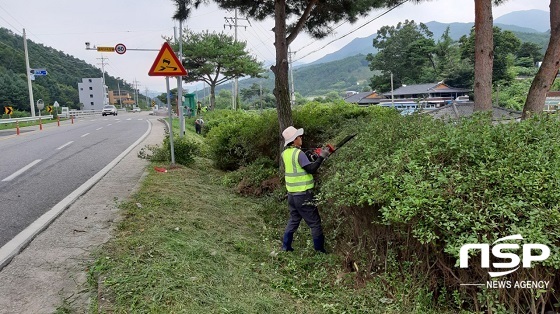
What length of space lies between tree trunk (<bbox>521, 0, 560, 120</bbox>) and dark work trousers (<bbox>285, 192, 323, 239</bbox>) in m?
3.77

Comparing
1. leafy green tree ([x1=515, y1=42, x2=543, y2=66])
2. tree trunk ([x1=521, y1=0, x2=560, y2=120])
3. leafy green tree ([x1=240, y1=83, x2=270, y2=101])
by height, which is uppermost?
leafy green tree ([x1=515, y1=42, x2=543, y2=66])

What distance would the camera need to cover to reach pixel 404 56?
62.8 m

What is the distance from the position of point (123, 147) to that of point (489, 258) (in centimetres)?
1216

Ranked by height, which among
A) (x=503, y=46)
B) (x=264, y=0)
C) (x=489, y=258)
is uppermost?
(x=503, y=46)

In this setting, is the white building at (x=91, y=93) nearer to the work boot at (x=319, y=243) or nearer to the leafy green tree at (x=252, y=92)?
the leafy green tree at (x=252, y=92)

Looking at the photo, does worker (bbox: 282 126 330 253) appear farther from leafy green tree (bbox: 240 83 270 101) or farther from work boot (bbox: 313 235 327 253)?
leafy green tree (bbox: 240 83 270 101)

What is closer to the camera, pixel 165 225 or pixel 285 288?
pixel 285 288

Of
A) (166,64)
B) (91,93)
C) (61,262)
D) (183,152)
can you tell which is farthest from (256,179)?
(91,93)

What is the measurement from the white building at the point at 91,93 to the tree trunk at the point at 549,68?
8967cm

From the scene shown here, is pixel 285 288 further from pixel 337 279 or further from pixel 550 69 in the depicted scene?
pixel 550 69

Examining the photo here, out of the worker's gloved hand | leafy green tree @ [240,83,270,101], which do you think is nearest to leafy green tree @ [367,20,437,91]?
leafy green tree @ [240,83,270,101]

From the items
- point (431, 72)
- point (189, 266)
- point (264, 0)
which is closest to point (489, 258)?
point (189, 266)

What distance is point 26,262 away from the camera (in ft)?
12.0

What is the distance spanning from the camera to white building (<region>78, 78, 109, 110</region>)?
84250 mm
